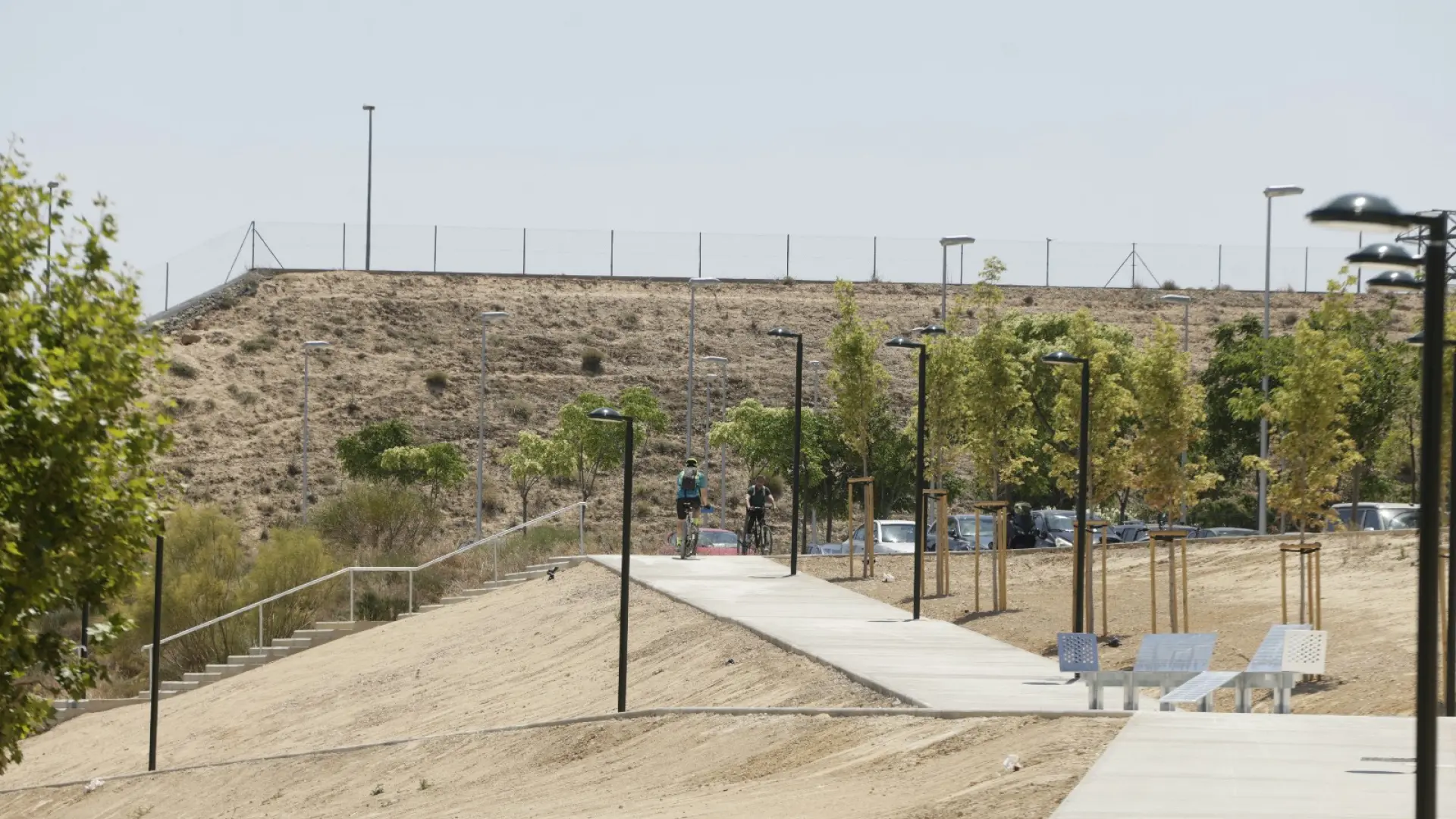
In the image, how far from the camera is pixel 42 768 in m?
32.3

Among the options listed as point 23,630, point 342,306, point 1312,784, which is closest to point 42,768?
point 23,630

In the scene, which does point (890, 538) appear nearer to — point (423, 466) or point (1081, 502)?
point (1081, 502)

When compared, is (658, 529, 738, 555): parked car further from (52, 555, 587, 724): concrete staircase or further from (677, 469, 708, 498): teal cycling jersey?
(677, 469, 708, 498): teal cycling jersey

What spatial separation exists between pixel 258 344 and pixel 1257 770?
2954 inches

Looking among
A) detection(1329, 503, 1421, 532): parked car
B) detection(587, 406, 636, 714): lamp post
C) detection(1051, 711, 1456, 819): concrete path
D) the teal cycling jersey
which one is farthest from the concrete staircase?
detection(1051, 711, 1456, 819): concrete path

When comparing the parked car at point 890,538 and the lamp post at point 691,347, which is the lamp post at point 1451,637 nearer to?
the parked car at point 890,538

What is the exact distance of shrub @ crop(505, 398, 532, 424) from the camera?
80.2 meters

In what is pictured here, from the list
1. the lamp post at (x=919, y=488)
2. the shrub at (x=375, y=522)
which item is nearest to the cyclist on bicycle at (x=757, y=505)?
the lamp post at (x=919, y=488)

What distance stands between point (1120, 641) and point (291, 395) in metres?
62.0

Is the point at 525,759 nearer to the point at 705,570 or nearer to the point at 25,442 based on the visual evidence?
the point at 25,442

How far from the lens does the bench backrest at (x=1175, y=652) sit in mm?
17766

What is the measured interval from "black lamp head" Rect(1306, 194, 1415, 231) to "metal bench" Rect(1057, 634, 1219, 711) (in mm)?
7900

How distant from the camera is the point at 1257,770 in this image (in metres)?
12.9

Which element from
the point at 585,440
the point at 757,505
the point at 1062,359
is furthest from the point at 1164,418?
the point at 585,440
